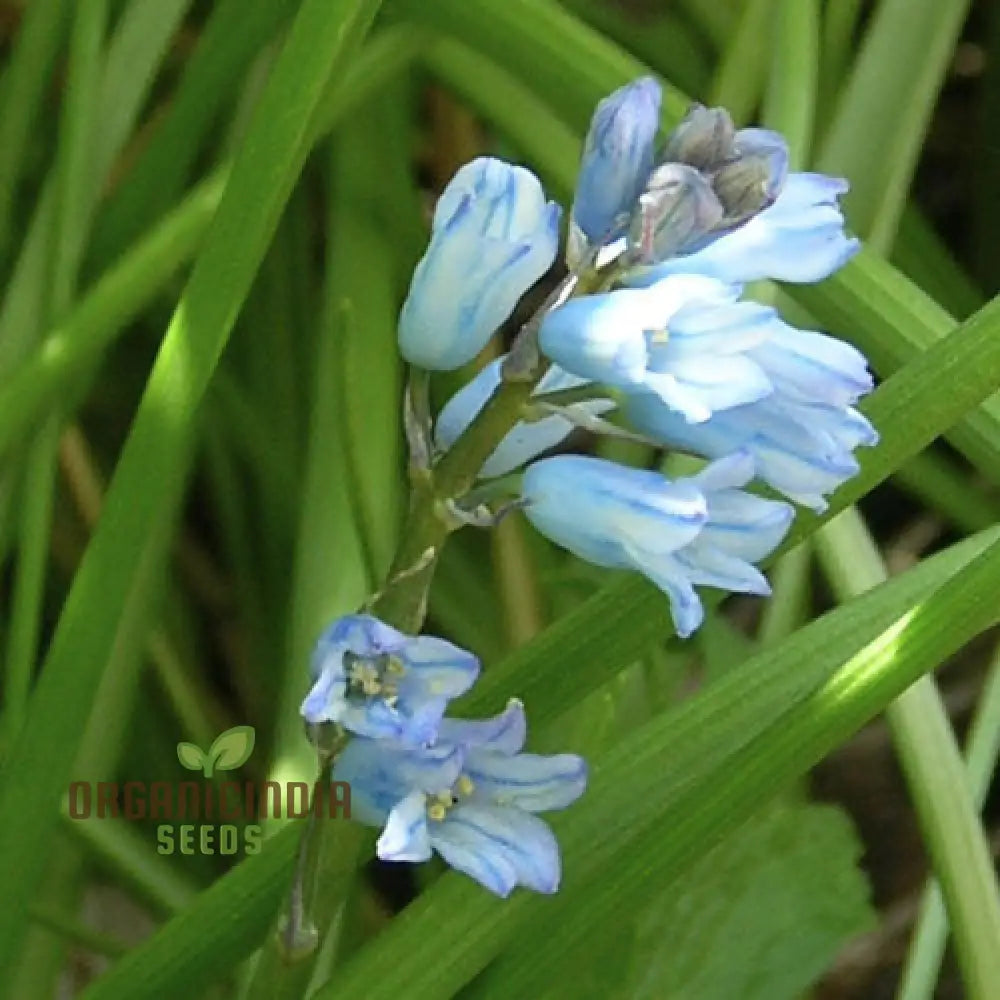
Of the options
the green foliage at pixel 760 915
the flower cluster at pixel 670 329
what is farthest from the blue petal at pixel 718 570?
the green foliage at pixel 760 915

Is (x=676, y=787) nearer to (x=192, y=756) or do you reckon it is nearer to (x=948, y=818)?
(x=948, y=818)

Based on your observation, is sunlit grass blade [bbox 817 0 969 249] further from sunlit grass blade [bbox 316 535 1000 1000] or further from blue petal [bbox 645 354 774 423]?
blue petal [bbox 645 354 774 423]

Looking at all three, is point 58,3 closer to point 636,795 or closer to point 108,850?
point 108,850

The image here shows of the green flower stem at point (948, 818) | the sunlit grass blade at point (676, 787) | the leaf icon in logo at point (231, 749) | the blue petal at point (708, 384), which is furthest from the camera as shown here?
the leaf icon in logo at point (231, 749)

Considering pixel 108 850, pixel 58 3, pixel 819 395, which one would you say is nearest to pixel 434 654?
pixel 819 395

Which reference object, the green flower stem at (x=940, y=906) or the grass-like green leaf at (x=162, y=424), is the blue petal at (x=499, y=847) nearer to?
the grass-like green leaf at (x=162, y=424)

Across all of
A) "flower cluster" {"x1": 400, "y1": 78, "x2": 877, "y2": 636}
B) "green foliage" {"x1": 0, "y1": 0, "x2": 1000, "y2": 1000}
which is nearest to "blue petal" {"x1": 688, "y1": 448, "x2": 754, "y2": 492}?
"flower cluster" {"x1": 400, "y1": 78, "x2": 877, "y2": 636}

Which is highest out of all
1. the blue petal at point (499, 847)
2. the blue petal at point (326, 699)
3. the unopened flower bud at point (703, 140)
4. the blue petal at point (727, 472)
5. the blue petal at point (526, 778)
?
the unopened flower bud at point (703, 140)
